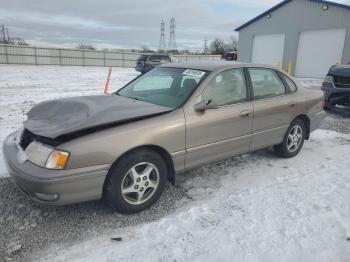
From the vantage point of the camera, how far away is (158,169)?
3.39 metres

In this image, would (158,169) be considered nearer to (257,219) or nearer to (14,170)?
(257,219)

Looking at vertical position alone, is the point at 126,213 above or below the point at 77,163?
below

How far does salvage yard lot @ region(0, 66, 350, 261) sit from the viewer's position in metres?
2.72

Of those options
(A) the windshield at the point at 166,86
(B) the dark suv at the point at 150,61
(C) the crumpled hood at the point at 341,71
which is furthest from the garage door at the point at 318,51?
(A) the windshield at the point at 166,86

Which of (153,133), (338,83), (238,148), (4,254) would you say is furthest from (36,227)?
(338,83)

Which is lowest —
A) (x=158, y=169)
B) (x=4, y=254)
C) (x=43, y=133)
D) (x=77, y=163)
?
(x=4, y=254)

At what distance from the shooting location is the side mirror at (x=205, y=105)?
3.62m

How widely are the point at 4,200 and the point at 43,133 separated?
3.71 feet

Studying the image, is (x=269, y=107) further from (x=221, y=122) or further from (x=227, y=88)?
(x=221, y=122)

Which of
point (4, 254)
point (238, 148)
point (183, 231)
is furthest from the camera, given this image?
point (238, 148)

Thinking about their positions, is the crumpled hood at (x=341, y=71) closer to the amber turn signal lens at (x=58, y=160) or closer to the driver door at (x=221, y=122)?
the driver door at (x=221, y=122)

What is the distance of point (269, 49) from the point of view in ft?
81.4

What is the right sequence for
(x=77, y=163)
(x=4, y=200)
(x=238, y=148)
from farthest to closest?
(x=238, y=148) < (x=4, y=200) < (x=77, y=163)

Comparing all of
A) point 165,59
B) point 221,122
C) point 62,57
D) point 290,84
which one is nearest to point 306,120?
point 290,84
